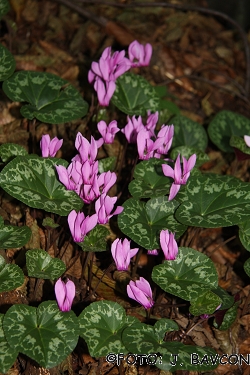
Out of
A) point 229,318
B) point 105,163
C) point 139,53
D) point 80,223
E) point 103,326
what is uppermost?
point 139,53

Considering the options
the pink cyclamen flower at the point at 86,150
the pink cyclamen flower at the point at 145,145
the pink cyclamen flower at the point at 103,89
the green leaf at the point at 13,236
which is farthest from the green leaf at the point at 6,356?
the pink cyclamen flower at the point at 103,89

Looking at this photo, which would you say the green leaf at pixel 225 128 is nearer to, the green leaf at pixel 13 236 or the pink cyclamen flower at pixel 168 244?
the pink cyclamen flower at pixel 168 244

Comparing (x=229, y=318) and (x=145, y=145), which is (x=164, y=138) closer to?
(x=145, y=145)

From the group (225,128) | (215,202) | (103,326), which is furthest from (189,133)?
(103,326)

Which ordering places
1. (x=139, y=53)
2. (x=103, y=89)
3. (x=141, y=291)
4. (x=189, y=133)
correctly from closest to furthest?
(x=141, y=291), (x=103, y=89), (x=139, y=53), (x=189, y=133)

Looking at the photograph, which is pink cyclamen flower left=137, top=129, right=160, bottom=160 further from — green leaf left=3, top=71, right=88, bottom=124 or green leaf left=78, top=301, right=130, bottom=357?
green leaf left=78, top=301, right=130, bottom=357

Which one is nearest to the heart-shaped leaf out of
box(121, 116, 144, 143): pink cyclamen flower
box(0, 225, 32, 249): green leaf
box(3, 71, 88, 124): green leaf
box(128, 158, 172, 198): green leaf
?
box(0, 225, 32, 249): green leaf

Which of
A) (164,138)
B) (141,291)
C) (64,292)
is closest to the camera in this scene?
(64,292)
